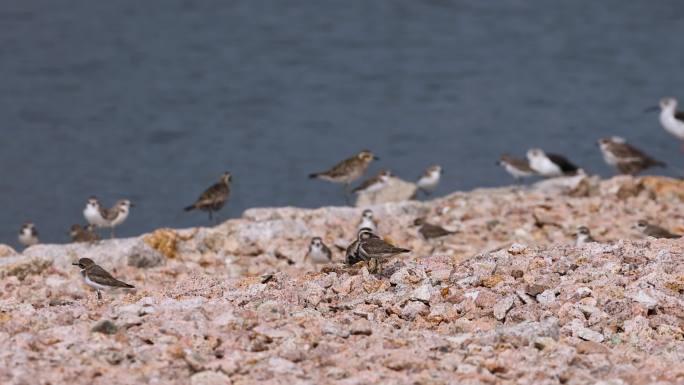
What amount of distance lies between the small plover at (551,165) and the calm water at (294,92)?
2104 mm

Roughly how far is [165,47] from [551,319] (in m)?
21.1

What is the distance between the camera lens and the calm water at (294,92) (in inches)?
877

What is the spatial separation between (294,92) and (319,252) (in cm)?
1279

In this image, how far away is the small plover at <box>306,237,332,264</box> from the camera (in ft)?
47.4

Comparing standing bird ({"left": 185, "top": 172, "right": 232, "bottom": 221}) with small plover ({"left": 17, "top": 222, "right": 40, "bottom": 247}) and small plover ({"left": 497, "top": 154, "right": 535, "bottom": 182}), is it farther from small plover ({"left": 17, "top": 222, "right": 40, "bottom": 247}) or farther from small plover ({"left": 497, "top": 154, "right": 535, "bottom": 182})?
small plover ({"left": 497, "top": 154, "right": 535, "bottom": 182})

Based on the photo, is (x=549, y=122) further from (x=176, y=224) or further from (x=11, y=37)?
(x=11, y=37)

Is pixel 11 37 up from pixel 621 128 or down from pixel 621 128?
up

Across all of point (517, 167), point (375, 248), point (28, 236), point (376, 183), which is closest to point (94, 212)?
point (28, 236)

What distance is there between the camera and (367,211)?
16078 mm

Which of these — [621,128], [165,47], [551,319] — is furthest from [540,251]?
[165,47]

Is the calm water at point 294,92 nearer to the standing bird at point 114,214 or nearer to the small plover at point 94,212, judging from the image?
the standing bird at point 114,214

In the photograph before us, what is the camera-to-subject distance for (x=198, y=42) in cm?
2928

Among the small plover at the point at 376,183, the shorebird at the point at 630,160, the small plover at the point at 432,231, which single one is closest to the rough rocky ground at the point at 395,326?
the small plover at the point at 432,231

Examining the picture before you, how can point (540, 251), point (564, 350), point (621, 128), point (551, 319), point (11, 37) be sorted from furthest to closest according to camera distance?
point (11, 37), point (621, 128), point (540, 251), point (551, 319), point (564, 350)
